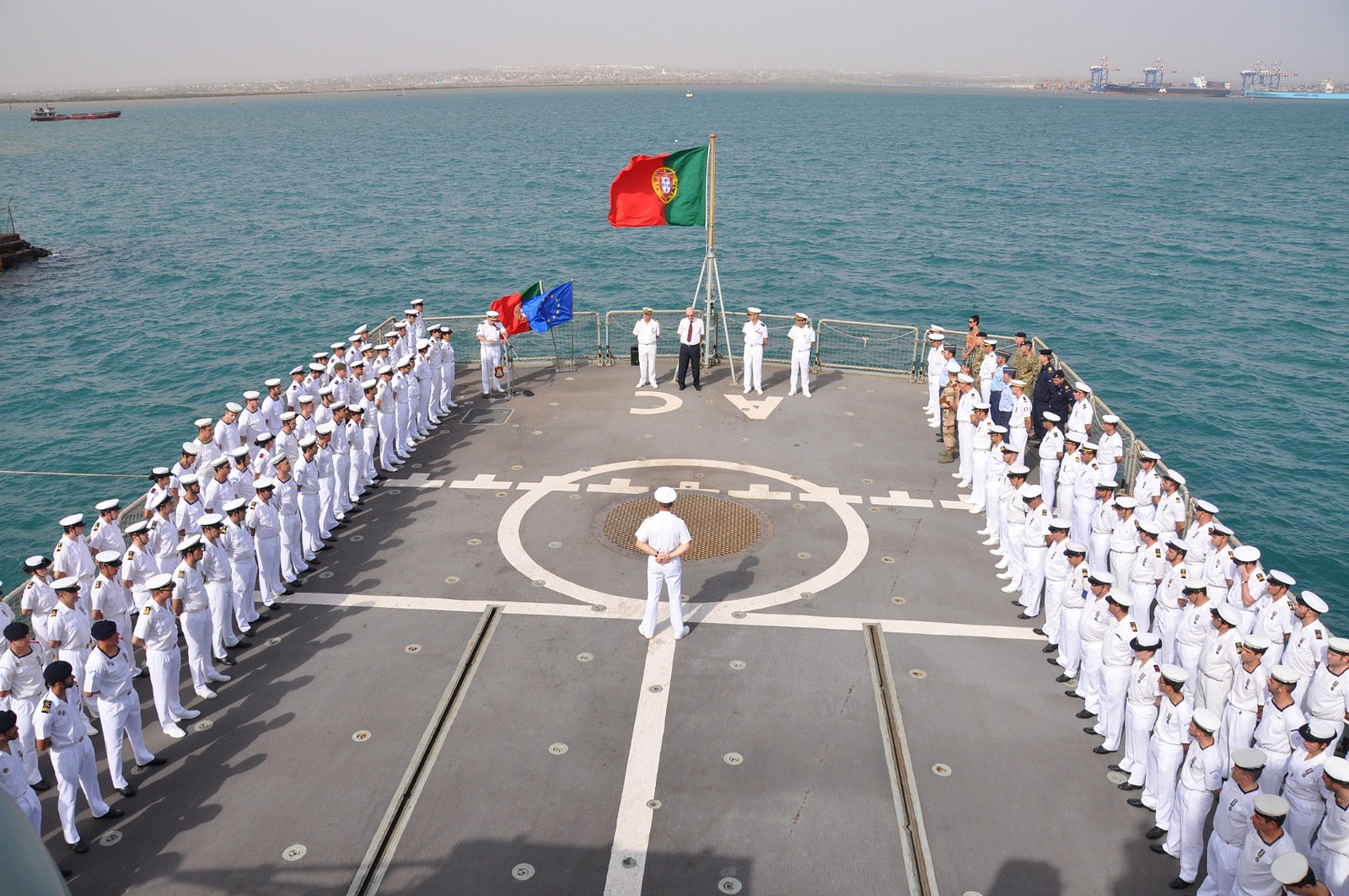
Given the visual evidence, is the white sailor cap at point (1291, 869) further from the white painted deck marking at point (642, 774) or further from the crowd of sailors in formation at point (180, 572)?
the crowd of sailors in formation at point (180, 572)

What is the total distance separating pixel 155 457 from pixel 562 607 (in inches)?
961

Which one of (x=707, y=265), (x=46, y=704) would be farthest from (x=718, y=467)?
(x=46, y=704)

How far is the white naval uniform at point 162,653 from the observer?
11.6 metres

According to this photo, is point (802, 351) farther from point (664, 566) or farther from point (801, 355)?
point (664, 566)

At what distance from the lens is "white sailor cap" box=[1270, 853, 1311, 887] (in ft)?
25.2

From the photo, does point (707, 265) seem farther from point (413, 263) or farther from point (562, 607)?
point (413, 263)

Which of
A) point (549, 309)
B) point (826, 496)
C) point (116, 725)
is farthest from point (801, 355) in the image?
point (116, 725)

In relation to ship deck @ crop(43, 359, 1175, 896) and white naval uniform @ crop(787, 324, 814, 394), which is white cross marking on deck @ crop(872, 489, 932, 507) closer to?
ship deck @ crop(43, 359, 1175, 896)

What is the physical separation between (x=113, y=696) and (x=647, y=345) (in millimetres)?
15789

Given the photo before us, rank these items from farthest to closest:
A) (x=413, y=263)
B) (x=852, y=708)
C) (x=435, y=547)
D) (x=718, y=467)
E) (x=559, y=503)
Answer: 1. (x=413, y=263)
2. (x=718, y=467)
3. (x=559, y=503)
4. (x=435, y=547)
5. (x=852, y=708)

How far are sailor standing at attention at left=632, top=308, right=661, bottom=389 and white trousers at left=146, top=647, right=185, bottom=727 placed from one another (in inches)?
564

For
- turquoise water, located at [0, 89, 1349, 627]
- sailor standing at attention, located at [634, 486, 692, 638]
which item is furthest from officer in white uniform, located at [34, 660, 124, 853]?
turquoise water, located at [0, 89, 1349, 627]

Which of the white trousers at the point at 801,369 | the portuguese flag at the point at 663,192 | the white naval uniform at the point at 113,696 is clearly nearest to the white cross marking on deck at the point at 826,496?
the white trousers at the point at 801,369

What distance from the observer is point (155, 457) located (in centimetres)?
3222
